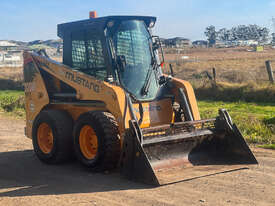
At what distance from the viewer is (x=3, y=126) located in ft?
41.3

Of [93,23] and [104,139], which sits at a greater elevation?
[93,23]

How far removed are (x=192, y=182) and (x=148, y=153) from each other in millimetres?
797

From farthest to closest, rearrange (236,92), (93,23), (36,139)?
1. (236,92)
2. (36,139)
3. (93,23)

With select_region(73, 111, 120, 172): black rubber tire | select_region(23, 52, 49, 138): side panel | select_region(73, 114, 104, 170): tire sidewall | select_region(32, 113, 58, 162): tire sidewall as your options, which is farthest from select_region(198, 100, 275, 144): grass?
select_region(23, 52, 49, 138): side panel

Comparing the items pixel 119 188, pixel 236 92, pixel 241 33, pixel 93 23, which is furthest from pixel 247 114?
pixel 241 33

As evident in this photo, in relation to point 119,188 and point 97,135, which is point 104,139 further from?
point 119,188

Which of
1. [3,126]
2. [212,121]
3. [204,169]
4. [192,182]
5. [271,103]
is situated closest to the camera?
[192,182]

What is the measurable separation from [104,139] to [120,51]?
1709 millimetres

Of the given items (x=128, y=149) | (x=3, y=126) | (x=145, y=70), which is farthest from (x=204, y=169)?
(x=3, y=126)

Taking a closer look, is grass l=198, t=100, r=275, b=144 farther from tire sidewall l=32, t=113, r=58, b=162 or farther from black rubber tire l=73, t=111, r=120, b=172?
tire sidewall l=32, t=113, r=58, b=162

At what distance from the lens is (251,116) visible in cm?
1159

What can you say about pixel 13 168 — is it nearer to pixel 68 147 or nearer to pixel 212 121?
pixel 68 147

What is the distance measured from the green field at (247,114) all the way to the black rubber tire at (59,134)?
3.98m

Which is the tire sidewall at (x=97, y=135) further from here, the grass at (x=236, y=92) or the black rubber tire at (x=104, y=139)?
the grass at (x=236, y=92)
